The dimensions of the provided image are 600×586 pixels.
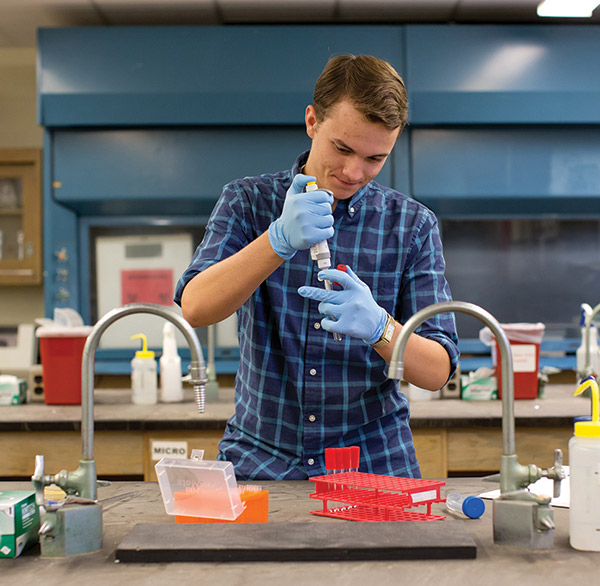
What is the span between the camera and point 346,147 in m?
1.30

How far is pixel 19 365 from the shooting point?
3373 millimetres

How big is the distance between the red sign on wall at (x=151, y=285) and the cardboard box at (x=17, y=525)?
2303 millimetres

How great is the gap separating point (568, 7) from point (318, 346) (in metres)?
2.07

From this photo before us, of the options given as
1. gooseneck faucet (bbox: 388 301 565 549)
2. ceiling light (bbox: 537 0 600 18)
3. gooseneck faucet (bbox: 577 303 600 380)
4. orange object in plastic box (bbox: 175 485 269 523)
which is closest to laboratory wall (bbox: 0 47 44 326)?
ceiling light (bbox: 537 0 600 18)

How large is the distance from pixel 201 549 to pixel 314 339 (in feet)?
1.85

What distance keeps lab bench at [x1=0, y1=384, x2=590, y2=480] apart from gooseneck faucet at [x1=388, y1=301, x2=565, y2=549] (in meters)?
1.25

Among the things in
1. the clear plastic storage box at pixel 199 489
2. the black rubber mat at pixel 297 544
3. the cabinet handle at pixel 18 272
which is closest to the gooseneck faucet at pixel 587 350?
the black rubber mat at pixel 297 544

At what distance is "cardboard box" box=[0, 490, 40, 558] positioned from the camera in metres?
0.95

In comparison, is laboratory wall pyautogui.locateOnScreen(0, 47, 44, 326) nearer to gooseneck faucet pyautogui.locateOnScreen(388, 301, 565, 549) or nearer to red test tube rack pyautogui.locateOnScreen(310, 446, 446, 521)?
red test tube rack pyautogui.locateOnScreen(310, 446, 446, 521)

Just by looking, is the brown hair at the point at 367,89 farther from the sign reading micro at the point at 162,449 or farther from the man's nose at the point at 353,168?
the sign reading micro at the point at 162,449

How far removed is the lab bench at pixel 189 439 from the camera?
2250 mm

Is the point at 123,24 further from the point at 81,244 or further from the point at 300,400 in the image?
the point at 300,400

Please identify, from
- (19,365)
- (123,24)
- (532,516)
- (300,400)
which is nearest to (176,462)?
(300,400)

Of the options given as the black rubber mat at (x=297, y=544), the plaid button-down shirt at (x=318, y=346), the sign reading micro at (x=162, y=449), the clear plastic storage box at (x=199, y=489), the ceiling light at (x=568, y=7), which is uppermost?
the ceiling light at (x=568, y=7)
